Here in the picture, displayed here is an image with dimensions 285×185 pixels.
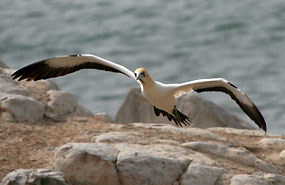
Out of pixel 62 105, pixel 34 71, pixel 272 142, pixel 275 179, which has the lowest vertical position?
pixel 275 179

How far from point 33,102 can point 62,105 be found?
0.72 meters

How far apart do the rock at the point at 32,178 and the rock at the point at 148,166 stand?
811 millimetres

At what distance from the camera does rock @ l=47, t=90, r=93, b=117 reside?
36.9ft

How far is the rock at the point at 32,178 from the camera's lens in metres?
8.34

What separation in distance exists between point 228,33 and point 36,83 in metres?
19.7

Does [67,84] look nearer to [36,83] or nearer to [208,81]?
[36,83]

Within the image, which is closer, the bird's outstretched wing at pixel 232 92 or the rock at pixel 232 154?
the rock at pixel 232 154

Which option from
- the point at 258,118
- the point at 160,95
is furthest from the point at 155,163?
the point at 258,118

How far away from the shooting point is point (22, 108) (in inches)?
418

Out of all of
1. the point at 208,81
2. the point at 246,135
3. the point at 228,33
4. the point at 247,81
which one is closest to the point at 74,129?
the point at 208,81

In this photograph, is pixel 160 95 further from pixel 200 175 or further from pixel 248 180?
pixel 248 180

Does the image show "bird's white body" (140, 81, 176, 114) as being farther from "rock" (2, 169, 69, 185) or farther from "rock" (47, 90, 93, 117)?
"rock" (2, 169, 69, 185)

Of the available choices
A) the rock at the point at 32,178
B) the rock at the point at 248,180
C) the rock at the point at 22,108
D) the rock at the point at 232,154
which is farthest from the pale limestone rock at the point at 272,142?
the rock at the point at 32,178

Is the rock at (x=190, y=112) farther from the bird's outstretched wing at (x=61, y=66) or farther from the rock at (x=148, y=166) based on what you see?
the rock at (x=148, y=166)
